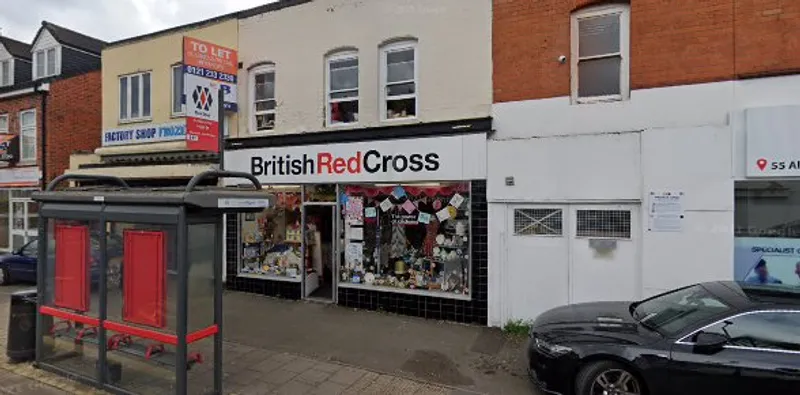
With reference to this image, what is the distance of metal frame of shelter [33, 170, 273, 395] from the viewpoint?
15.7 ft

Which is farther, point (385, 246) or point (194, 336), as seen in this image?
point (385, 246)

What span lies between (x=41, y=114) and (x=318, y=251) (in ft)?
39.1

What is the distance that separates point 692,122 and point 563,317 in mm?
3630

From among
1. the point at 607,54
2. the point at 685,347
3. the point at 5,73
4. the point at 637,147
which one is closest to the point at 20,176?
the point at 5,73

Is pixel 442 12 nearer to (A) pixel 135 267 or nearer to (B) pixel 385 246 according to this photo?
(B) pixel 385 246

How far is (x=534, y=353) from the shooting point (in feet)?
17.0

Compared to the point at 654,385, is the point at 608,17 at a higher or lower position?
higher

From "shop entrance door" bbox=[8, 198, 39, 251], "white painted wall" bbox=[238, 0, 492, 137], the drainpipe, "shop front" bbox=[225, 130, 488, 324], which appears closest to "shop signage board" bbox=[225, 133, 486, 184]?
"shop front" bbox=[225, 130, 488, 324]

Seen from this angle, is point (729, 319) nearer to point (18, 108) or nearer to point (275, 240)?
point (275, 240)

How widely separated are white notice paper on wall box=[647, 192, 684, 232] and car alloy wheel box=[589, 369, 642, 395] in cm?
289

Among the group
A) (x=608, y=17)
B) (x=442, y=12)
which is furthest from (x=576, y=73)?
(x=442, y=12)

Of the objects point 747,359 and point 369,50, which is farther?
point 369,50

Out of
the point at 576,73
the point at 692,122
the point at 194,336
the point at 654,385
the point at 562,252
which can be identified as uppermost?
the point at 576,73

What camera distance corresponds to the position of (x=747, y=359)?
4.22 meters
